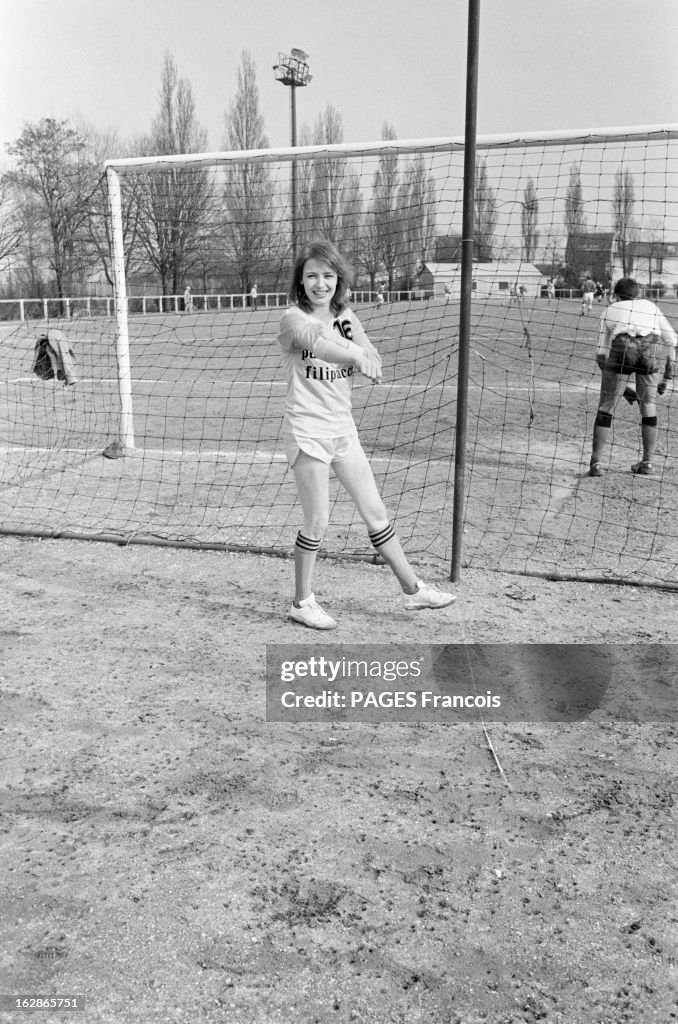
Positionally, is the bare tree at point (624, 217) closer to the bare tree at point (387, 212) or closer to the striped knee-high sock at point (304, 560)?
the bare tree at point (387, 212)

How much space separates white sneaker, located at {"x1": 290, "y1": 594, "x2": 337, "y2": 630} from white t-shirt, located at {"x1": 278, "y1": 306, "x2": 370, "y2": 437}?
2.71 feet

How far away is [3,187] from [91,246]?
91.2 ft

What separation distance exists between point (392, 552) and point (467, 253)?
1.59 m

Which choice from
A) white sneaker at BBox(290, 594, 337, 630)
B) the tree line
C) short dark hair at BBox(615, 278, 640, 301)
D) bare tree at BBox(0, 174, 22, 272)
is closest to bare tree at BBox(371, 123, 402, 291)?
the tree line

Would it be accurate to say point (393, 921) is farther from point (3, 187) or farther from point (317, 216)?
point (3, 187)

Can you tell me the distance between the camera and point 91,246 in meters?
10.9

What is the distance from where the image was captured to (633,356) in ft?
23.4

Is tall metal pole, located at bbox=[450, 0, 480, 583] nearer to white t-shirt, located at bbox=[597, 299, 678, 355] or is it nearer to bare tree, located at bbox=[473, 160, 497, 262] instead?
bare tree, located at bbox=[473, 160, 497, 262]

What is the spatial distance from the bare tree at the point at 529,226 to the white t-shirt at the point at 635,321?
92 centimetres

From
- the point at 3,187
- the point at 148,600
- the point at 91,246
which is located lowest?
the point at 148,600

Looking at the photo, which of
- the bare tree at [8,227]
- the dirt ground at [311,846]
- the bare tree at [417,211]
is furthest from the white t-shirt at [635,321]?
the bare tree at [8,227]

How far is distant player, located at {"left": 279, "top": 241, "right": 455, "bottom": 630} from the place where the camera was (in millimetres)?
3869

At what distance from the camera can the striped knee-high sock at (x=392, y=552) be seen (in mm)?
4305

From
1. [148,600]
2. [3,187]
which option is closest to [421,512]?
[148,600]
